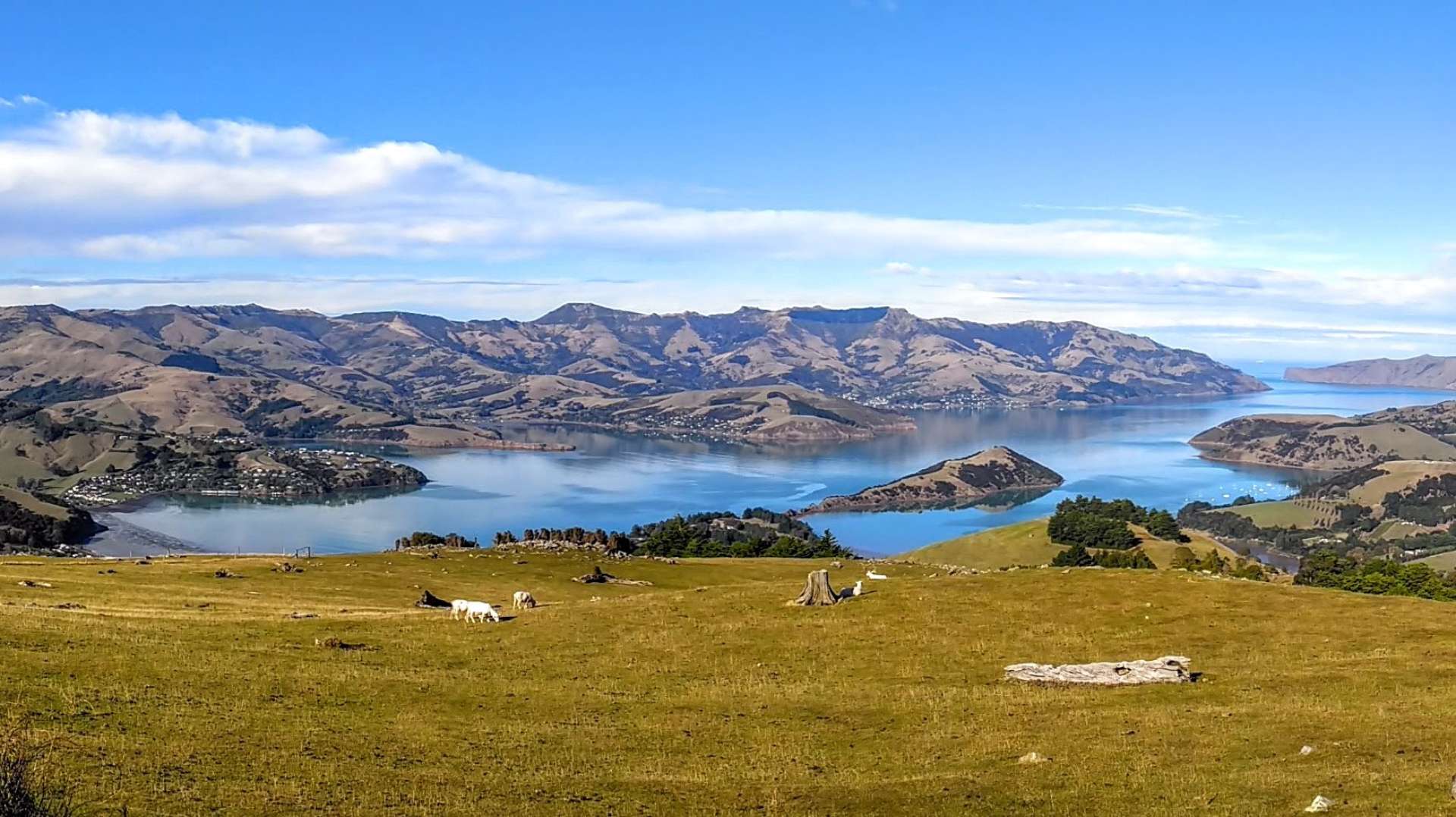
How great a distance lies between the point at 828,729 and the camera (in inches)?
1186

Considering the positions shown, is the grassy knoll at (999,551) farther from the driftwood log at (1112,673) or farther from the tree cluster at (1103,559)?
the driftwood log at (1112,673)

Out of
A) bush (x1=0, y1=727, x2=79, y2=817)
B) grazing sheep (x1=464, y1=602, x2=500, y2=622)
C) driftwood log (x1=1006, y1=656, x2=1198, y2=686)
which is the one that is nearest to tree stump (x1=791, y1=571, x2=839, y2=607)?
driftwood log (x1=1006, y1=656, x2=1198, y2=686)

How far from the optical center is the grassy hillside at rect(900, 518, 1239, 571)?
175625 mm

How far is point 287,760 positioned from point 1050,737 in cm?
1943

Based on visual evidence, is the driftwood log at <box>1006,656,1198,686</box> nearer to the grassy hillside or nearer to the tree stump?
the tree stump

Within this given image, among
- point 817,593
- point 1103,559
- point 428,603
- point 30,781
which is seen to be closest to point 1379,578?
point 1103,559

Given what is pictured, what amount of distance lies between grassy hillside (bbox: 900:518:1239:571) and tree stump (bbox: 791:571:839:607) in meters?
128

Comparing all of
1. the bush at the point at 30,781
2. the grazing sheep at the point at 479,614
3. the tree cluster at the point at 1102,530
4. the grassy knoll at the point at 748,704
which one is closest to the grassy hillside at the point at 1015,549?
the tree cluster at the point at 1102,530

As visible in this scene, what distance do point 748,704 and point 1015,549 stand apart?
165 m

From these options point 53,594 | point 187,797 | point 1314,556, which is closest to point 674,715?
point 187,797

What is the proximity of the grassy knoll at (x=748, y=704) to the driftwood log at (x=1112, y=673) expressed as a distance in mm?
1051

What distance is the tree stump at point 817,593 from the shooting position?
159ft

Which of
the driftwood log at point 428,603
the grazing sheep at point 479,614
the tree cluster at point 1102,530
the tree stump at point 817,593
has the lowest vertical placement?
the tree cluster at point 1102,530

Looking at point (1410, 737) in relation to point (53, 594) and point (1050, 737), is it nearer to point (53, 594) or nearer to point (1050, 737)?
point (1050, 737)
